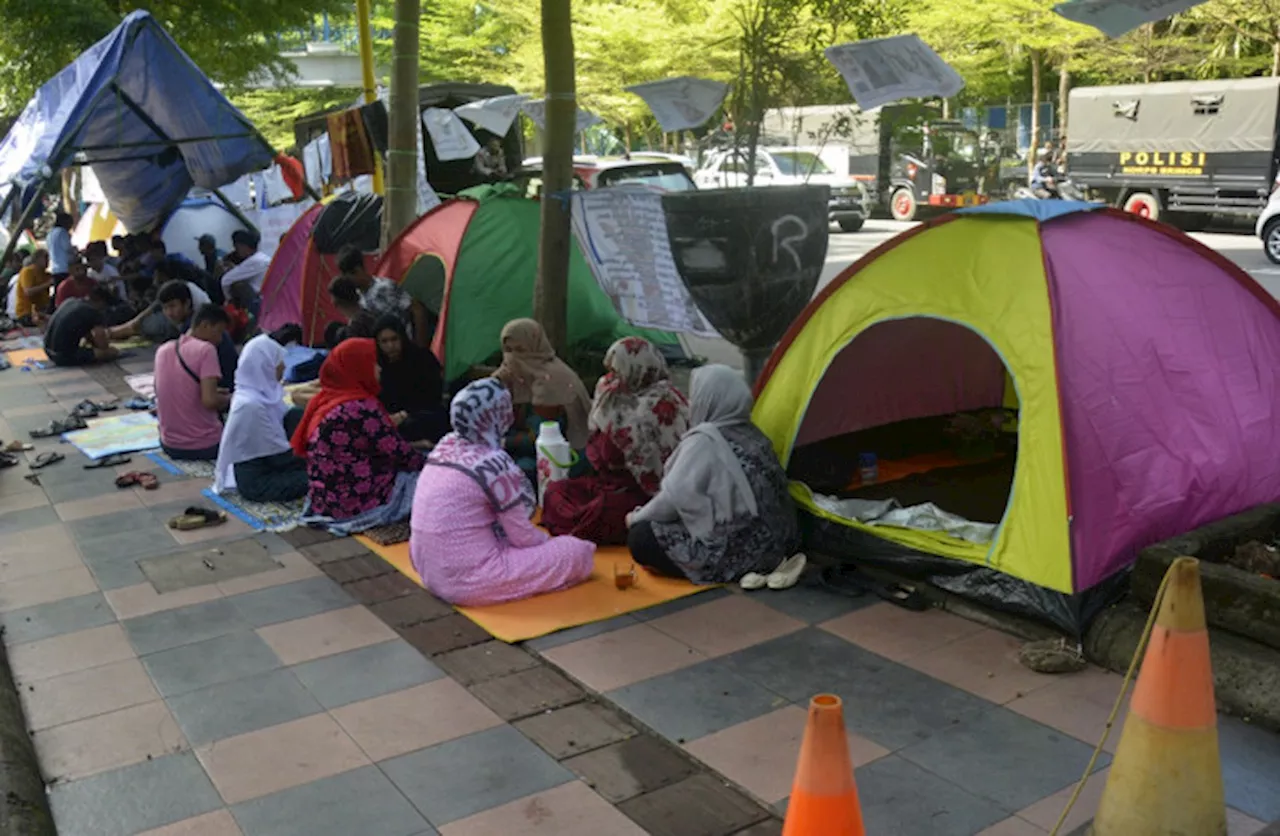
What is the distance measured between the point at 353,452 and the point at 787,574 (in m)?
2.55

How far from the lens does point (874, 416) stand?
7.01 m

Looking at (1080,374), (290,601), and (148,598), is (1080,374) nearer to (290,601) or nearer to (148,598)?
(290,601)

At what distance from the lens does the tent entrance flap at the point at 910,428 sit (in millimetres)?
6195

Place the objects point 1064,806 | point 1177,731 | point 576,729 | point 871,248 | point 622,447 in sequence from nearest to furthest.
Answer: point 1177,731, point 1064,806, point 576,729, point 622,447, point 871,248

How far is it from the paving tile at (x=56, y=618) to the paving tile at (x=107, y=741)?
1.01 meters

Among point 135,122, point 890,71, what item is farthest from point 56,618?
point 135,122

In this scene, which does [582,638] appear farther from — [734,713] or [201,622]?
[201,622]

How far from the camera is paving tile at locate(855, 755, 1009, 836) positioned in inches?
137

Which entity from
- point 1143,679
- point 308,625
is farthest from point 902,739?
point 308,625

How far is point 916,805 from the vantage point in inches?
142

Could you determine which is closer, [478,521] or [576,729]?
[576,729]

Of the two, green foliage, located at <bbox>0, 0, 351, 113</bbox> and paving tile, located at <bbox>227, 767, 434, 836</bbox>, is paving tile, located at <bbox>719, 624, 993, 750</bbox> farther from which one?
green foliage, located at <bbox>0, 0, 351, 113</bbox>

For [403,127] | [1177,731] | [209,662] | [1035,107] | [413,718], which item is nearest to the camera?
[1177,731]

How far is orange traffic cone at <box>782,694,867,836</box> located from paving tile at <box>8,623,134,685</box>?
3324 millimetres
